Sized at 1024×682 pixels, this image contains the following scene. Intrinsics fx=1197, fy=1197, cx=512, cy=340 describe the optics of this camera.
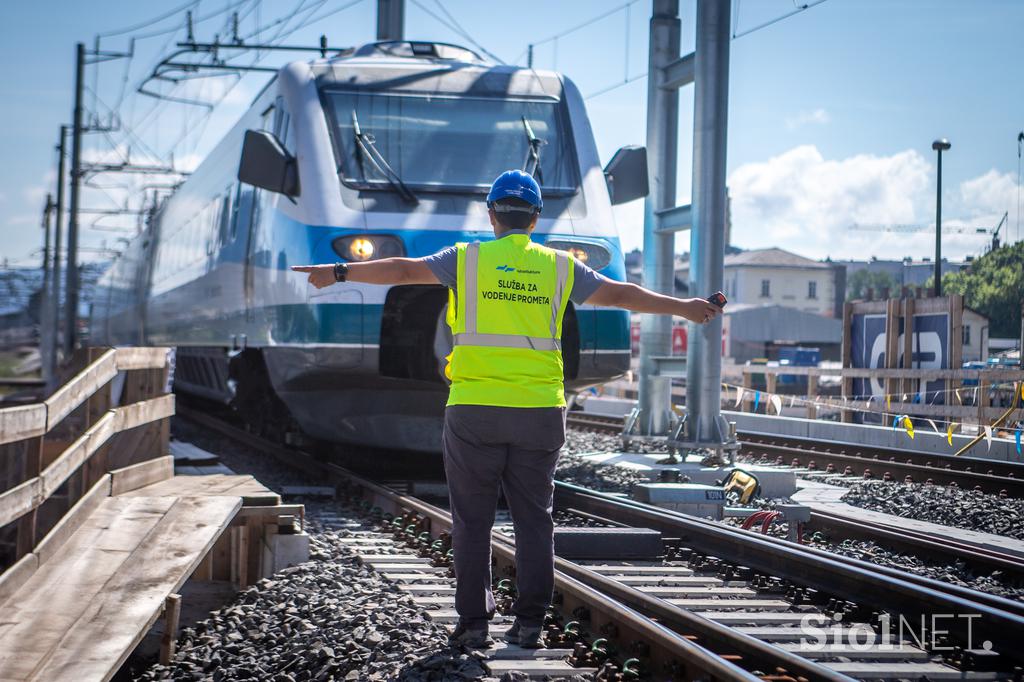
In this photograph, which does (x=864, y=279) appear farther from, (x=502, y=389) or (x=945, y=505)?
(x=502, y=389)

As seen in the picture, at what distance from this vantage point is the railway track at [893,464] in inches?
414

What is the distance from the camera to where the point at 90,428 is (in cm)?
615

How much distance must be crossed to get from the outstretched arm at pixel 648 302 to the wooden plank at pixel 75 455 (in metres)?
2.41

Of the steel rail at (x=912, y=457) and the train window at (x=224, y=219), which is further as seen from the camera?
the train window at (x=224, y=219)

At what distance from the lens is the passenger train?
361 inches

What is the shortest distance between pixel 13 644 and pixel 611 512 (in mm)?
4688

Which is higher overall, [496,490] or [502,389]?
[502,389]

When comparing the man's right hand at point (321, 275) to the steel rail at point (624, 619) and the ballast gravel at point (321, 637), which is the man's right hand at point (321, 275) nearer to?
the ballast gravel at point (321, 637)

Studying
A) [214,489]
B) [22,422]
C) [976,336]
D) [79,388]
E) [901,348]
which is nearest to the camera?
[22,422]

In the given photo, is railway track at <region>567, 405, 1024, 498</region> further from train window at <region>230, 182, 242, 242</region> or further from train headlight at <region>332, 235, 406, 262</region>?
train window at <region>230, 182, 242, 242</region>

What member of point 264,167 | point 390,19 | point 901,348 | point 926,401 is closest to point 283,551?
point 264,167

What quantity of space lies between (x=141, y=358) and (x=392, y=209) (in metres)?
2.82

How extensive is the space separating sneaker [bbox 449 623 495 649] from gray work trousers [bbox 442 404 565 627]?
29 mm

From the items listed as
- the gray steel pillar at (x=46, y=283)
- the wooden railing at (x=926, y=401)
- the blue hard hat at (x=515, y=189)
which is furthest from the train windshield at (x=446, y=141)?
the gray steel pillar at (x=46, y=283)
